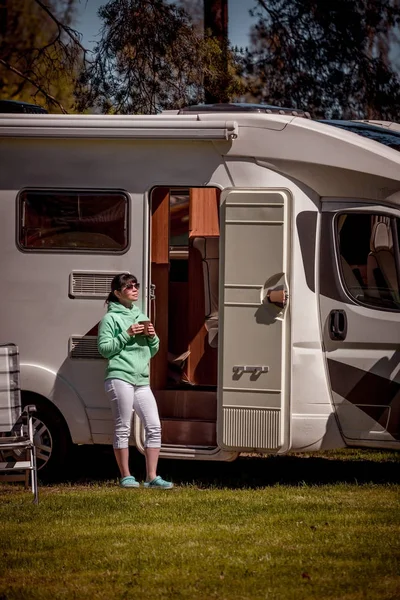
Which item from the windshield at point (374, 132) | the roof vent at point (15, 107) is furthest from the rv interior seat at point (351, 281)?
the roof vent at point (15, 107)

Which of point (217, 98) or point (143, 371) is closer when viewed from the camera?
point (143, 371)

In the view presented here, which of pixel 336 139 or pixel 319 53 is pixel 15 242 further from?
pixel 319 53

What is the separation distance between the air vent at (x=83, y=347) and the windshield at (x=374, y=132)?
257cm

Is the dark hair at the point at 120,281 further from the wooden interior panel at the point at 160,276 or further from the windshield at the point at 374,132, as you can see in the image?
the windshield at the point at 374,132

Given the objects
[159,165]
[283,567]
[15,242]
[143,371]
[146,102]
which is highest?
[146,102]

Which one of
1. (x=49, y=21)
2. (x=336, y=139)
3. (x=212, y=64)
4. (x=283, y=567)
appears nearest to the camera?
(x=283, y=567)

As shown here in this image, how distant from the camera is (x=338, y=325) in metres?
9.03

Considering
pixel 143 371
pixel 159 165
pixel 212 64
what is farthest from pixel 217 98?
pixel 143 371

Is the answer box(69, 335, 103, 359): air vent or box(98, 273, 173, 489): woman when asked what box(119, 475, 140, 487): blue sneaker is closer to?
box(98, 273, 173, 489): woman

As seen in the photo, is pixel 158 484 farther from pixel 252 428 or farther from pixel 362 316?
pixel 362 316

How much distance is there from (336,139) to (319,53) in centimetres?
471

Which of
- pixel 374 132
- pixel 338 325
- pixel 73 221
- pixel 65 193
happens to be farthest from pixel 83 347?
pixel 374 132

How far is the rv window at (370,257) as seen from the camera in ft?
29.6

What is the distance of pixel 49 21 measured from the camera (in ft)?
47.3
